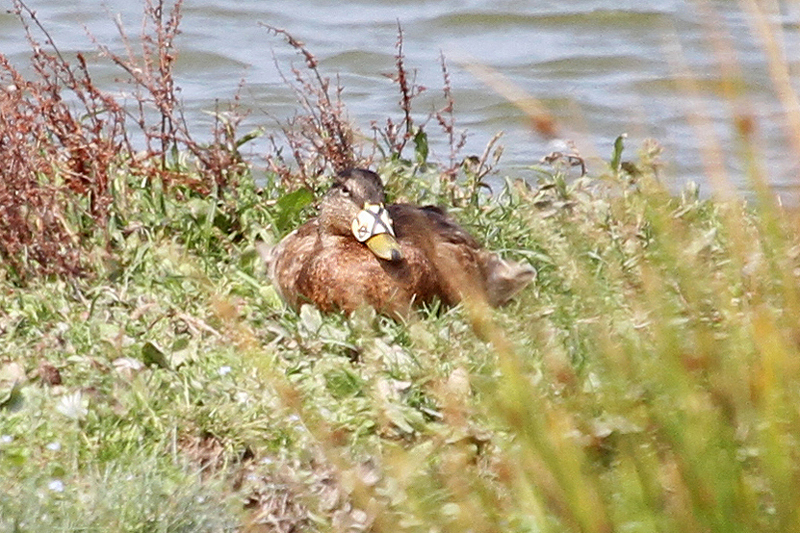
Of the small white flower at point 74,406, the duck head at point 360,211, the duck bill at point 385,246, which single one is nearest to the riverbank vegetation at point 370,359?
the small white flower at point 74,406

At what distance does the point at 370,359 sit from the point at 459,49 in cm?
651

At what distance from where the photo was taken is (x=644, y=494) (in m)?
2.87

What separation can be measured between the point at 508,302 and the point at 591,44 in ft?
21.2

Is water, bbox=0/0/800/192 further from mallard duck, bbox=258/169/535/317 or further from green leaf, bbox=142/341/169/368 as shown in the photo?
green leaf, bbox=142/341/169/368

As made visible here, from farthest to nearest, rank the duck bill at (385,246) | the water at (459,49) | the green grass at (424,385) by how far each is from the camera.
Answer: the water at (459,49) < the duck bill at (385,246) < the green grass at (424,385)

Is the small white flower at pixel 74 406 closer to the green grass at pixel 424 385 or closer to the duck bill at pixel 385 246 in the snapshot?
the green grass at pixel 424 385

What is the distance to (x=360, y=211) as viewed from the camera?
232 inches

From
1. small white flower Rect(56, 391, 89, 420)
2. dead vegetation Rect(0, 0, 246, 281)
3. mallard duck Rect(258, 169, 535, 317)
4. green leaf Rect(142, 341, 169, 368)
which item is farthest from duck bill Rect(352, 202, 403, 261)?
small white flower Rect(56, 391, 89, 420)

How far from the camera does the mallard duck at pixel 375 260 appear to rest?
18.4ft

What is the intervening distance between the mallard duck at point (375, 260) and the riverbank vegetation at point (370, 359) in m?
0.09

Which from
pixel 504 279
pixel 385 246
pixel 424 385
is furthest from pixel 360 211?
pixel 424 385

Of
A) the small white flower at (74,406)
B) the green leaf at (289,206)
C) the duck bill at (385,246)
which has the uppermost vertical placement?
the small white flower at (74,406)

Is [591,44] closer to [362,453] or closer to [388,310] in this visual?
[388,310]

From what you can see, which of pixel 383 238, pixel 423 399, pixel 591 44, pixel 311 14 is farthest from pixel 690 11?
pixel 423 399
